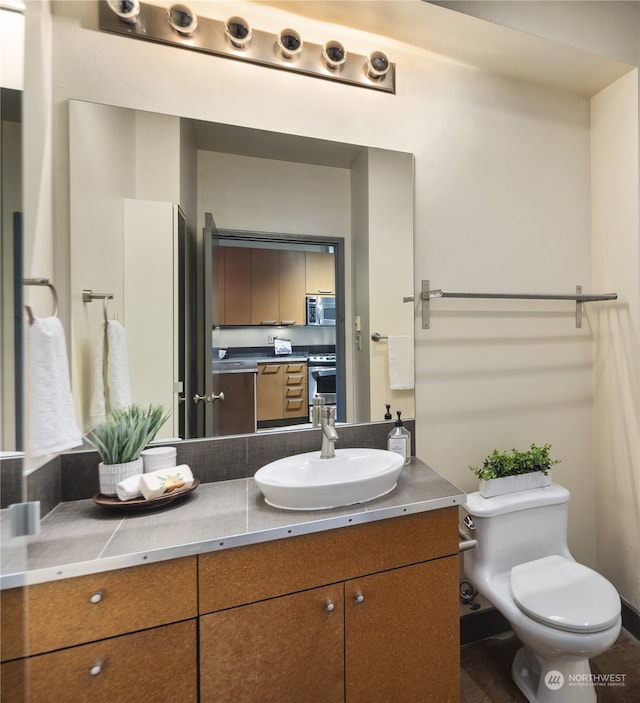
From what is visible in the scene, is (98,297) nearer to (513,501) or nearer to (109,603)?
(109,603)

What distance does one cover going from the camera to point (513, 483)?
155 centimetres

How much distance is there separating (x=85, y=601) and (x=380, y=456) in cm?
89

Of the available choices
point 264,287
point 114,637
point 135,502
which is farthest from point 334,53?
point 114,637

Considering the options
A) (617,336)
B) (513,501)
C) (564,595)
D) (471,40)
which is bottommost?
(564,595)

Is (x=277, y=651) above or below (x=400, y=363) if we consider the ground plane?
below

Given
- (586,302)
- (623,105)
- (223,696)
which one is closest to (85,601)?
(223,696)

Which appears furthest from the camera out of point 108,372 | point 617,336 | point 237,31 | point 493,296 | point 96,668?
point 617,336

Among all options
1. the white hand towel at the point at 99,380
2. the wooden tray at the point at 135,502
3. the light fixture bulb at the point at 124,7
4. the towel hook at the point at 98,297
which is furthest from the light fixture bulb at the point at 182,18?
the wooden tray at the point at 135,502

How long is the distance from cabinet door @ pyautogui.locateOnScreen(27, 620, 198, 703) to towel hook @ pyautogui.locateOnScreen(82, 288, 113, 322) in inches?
34.8

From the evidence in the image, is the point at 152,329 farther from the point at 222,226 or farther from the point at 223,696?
the point at 223,696

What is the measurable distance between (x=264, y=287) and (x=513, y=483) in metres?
1.31

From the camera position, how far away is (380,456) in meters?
1.29

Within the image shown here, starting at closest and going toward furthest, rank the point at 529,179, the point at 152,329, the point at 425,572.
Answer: the point at 425,572, the point at 152,329, the point at 529,179

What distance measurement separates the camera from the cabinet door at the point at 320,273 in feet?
4.82
